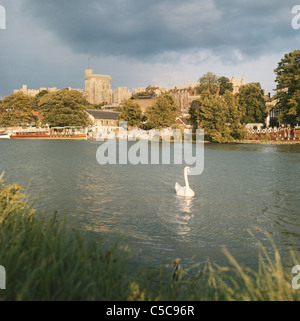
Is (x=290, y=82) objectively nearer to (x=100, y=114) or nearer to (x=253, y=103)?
(x=253, y=103)

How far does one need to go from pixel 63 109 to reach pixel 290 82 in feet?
218

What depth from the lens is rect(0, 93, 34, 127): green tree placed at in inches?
4685

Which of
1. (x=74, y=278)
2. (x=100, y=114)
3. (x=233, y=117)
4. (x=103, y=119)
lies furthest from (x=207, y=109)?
(x=74, y=278)

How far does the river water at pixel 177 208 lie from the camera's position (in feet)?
39.3

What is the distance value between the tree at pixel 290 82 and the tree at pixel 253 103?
16271 millimetres

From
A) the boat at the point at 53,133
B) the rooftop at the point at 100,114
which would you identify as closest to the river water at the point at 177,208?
the boat at the point at 53,133

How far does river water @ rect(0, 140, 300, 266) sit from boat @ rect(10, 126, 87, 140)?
7697 centimetres

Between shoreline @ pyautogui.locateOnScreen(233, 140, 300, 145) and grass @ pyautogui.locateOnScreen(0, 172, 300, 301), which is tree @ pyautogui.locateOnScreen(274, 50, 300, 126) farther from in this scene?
grass @ pyautogui.locateOnScreen(0, 172, 300, 301)

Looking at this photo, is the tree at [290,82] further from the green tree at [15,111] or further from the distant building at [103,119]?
the green tree at [15,111]

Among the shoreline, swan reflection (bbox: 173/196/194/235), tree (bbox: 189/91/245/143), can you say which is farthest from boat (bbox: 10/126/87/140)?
swan reflection (bbox: 173/196/194/235)

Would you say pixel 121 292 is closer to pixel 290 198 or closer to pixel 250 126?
pixel 290 198

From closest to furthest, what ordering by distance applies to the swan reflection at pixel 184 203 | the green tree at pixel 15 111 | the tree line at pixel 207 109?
the swan reflection at pixel 184 203, the tree line at pixel 207 109, the green tree at pixel 15 111
